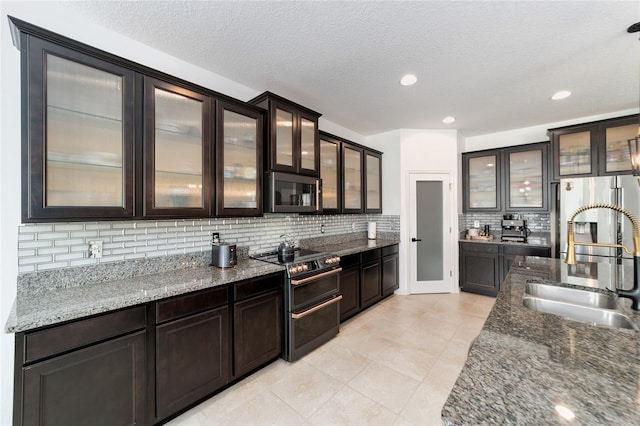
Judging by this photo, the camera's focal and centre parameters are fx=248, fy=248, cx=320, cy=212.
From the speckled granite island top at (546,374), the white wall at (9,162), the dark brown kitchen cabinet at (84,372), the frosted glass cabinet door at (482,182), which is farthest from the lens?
the frosted glass cabinet door at (482,182)

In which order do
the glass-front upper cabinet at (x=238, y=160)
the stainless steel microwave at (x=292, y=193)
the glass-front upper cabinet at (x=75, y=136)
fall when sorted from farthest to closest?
1. the stainless steel microwave at (x=292, y=193)
2. the glass-front upper cabinet at (x=238, y=160)
3. the glass-front upper cabinet at (x=75, y=136)

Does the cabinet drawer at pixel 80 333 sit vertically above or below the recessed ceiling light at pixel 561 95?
below

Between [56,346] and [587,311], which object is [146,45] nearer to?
[56,346]

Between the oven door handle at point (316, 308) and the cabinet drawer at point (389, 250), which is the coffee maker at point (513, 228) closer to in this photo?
the cabinet drawer at point (389, 250)

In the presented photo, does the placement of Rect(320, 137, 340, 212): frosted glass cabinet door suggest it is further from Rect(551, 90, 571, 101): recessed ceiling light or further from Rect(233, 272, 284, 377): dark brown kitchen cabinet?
Rect(551, 90, 571, 101): recessed ceiling light

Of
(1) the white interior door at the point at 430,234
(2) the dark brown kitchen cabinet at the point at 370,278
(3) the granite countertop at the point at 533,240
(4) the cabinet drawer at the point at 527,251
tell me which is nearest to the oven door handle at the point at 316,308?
(2) the dark brown kitchen cabinet at the point at 370,278

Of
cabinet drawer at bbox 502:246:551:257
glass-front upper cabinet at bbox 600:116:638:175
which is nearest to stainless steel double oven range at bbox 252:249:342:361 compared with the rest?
cabinet drawer at bbox 502:246:551:257

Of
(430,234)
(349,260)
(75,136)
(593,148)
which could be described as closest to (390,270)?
(430,234)

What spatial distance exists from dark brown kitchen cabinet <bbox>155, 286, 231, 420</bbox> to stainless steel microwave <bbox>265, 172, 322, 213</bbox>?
0.99 m

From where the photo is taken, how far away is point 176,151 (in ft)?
6.59

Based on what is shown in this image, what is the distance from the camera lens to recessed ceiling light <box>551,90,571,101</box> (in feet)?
9.70

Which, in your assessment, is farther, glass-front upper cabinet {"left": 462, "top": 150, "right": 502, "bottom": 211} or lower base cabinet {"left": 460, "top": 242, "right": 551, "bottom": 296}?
glass-front upper cabinet {"left": 462, "top": 150, "right": 502, "bottom": 211}

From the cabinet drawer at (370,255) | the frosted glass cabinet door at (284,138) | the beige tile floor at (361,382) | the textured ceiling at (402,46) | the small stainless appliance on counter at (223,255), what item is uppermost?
the textured ceiling at (402,46)

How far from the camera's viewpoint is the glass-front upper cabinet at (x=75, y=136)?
1.42 meters
